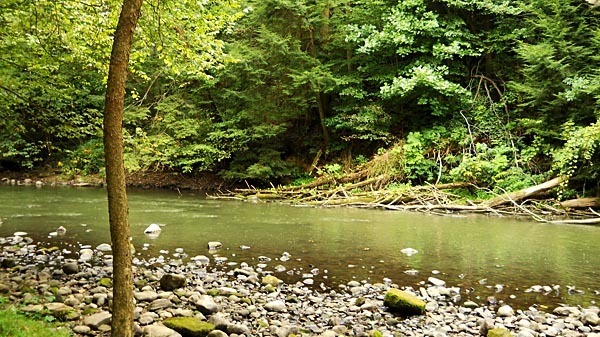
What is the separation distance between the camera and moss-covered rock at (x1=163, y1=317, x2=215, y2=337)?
13.4 feet

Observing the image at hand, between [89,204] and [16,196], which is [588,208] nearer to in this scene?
[89,204]

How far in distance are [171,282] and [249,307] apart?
1.19 metres

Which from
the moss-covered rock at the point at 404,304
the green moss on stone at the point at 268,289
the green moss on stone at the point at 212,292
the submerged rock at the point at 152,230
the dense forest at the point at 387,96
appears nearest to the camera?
the moss-covered rock at the point at 404,304

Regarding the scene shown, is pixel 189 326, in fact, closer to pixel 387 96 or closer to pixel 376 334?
pixel 376 334

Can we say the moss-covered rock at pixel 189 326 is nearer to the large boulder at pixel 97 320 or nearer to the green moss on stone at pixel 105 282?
the large boulder at pixel 97 320

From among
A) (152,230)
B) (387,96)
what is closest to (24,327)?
(152,230)

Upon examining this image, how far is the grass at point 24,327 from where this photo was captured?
3.40m

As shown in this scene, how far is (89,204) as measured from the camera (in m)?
14.4

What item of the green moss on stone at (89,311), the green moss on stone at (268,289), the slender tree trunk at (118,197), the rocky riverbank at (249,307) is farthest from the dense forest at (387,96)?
the slender tree trunk at (118,197)

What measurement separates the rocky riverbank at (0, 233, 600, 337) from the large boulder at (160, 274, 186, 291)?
0.01 meters

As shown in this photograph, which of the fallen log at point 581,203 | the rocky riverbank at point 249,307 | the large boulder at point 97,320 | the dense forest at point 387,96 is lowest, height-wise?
the rocky riverbank at point 249,307

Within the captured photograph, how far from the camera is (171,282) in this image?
5.50 meters

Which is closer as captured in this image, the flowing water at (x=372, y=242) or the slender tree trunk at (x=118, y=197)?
the slender tree trunk at (x=118, y=197)

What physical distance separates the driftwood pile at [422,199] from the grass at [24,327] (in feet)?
39.0
